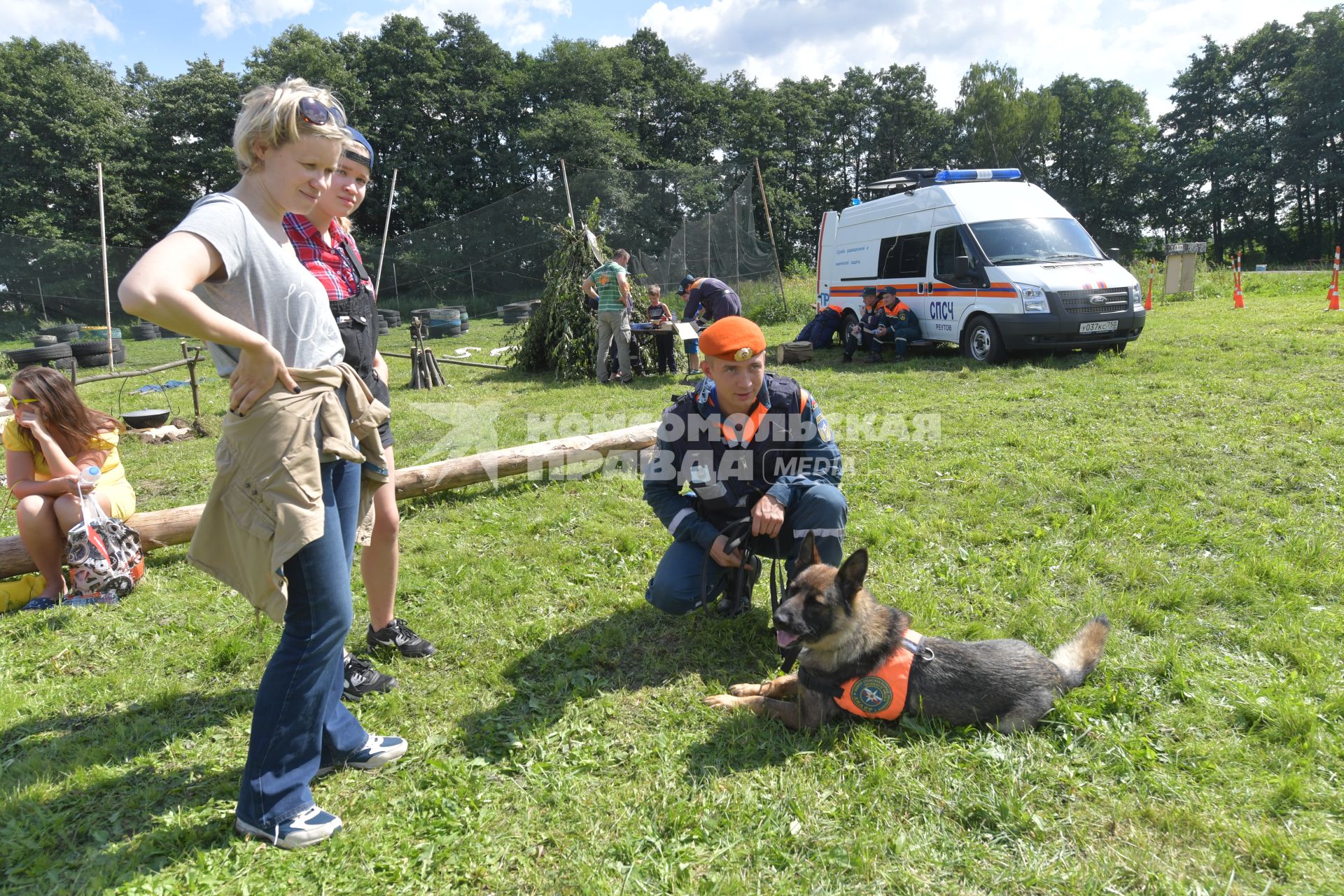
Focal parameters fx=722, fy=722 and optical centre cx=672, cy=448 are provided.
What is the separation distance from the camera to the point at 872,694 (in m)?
2.61

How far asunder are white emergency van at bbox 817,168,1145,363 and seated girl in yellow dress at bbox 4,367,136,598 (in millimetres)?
10141

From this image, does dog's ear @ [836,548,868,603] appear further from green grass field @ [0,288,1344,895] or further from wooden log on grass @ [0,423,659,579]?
wooden log on grass @ [0,423,659,579]

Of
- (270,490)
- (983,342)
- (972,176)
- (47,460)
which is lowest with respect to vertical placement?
(47,460)

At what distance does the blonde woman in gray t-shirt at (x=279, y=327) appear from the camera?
5.48 ft

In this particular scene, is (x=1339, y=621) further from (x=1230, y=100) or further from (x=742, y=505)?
Result: (x=1230, y=100)

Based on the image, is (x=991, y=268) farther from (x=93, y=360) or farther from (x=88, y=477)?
(x=93, y=360)

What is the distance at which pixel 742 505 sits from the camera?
334cm

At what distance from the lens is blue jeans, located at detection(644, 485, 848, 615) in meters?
3.18

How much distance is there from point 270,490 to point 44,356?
14.9 metres

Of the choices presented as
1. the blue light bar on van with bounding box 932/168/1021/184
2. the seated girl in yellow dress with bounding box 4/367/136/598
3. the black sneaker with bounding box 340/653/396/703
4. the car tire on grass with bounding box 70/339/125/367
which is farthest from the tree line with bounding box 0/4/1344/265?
the black sneaker with bounding box 340/653/396/703

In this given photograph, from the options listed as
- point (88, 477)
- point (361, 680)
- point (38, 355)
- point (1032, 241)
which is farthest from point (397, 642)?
point (38, 355)

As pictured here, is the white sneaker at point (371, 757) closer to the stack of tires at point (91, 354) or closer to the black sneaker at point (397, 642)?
the black sneaker at point (397, 642)

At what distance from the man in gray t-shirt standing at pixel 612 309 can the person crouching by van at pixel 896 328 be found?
4060 millimetres

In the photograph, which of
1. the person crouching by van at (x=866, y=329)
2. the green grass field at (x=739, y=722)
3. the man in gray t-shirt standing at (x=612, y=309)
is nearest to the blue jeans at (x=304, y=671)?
the green grass field at (x=739, y=722)
